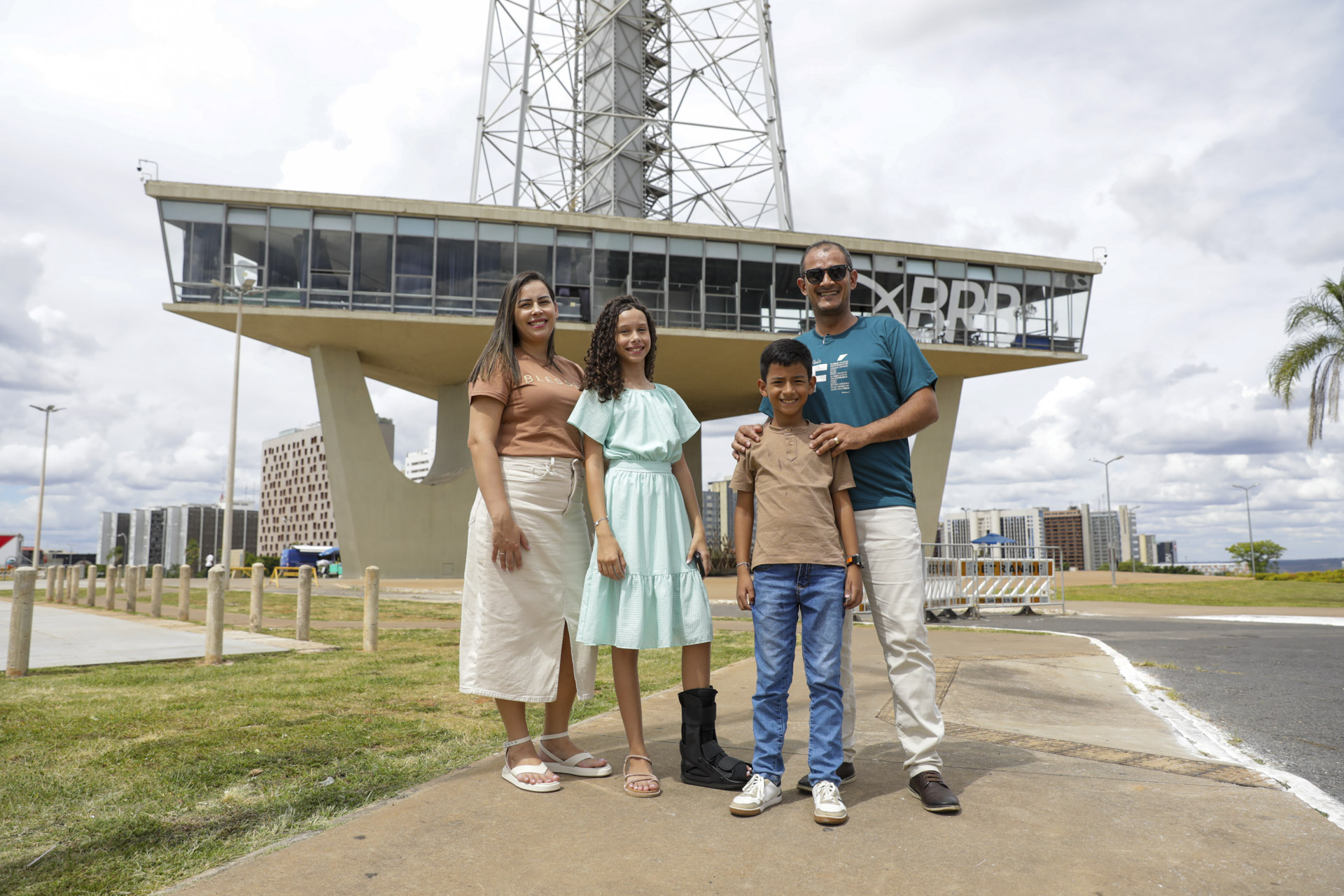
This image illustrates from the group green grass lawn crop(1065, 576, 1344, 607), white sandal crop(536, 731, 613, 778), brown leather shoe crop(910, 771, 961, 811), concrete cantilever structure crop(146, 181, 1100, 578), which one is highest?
concrete cantilever structure crop(146, 181, 1100, 578)

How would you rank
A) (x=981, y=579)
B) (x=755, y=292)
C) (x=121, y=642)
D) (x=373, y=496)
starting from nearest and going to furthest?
(x=121, y=642) → (x=981, y=579) → (x=373, y=496) → (x=755, y=292)

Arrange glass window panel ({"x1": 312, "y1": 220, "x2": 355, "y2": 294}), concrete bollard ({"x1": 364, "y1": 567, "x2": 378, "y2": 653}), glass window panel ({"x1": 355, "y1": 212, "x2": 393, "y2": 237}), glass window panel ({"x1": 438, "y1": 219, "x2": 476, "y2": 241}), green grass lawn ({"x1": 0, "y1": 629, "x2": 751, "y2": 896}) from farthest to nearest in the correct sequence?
glass window panel ({"x1": 438, "y1": 219, "x2": 476, "y2": 241}) → glass window panel ({"x1": 355, "y1": 212, "x2": 393, "y2": 237}) → glass window panel ({"x1": 312, "y1": 220, "x2": 355, "y2": 294}) → concrete bollard ({"x1": 364, "y1": 567, "x2": 378, "y2": 653}) → green grass lawn ({"x1": 0, "y1": 629, "x2": 751, "y2": 896})

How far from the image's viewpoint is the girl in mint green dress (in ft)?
10.8

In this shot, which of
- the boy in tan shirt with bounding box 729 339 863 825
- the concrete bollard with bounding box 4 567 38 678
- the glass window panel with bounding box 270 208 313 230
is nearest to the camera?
the boy in tan shirt with bounding box 729 339 863 825

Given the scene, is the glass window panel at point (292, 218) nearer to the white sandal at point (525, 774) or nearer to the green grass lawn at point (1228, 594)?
the green grass lawn at point (1228, 594)

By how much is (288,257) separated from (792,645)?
84.7 ft

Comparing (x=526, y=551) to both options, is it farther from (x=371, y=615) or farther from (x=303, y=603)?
(x=303, y=603)

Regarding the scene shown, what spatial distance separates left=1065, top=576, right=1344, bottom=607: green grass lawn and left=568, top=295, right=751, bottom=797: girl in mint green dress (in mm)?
21612

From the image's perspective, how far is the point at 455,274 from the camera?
1022 inches

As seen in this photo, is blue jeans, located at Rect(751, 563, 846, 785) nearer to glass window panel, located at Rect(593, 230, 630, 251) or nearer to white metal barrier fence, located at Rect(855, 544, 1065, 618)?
white metal barrier fence, located at Rect(855, 544, 1065, 618)

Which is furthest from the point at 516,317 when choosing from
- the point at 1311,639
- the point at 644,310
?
the point at 1311,639

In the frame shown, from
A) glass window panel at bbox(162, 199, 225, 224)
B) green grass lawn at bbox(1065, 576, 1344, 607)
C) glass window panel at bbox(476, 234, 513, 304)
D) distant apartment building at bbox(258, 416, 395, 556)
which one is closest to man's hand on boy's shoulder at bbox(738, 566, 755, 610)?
green grass lawn at bbox(1065, 576, 1344, 607)

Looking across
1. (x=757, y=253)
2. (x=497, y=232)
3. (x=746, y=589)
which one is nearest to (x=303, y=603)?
(x=746, y=589)

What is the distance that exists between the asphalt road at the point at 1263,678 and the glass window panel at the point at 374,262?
66.1 ft
